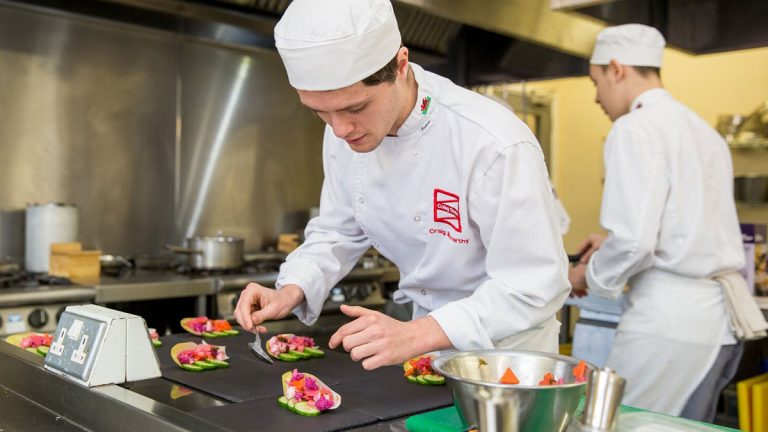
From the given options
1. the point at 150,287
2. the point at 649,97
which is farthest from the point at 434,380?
the point at 150,287

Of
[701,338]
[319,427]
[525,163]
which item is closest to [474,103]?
[525,163]

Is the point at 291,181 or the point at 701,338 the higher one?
the point at 291,181

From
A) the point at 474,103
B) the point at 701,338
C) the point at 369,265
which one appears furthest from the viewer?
the point at 369,265

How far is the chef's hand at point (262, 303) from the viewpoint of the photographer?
1.92 m

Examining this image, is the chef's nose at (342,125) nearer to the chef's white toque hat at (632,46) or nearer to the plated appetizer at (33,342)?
the plated appetizer at (33,342)

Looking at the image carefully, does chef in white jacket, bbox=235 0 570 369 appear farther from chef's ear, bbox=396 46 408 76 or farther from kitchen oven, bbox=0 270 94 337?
kitchen oven, bbox=0 270 94 337

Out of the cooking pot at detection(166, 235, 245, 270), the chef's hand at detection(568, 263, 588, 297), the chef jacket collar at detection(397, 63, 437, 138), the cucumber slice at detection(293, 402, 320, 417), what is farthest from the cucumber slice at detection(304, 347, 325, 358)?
the cooking pot at detection(166, 235, 245, 270)

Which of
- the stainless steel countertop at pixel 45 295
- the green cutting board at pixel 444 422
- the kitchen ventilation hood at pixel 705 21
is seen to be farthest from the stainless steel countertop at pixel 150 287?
the kitchen ventilation hood at pixel 705 21

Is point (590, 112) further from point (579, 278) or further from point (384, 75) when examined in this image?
point (384, 75)

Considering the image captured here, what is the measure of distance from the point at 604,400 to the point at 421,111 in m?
0.99

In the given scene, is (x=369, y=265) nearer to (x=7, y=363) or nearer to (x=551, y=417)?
(x=7, y=363)

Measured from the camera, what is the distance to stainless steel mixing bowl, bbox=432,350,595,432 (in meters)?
1.12

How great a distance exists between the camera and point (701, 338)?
2.86 metres

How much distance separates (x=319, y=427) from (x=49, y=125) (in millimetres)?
3148
